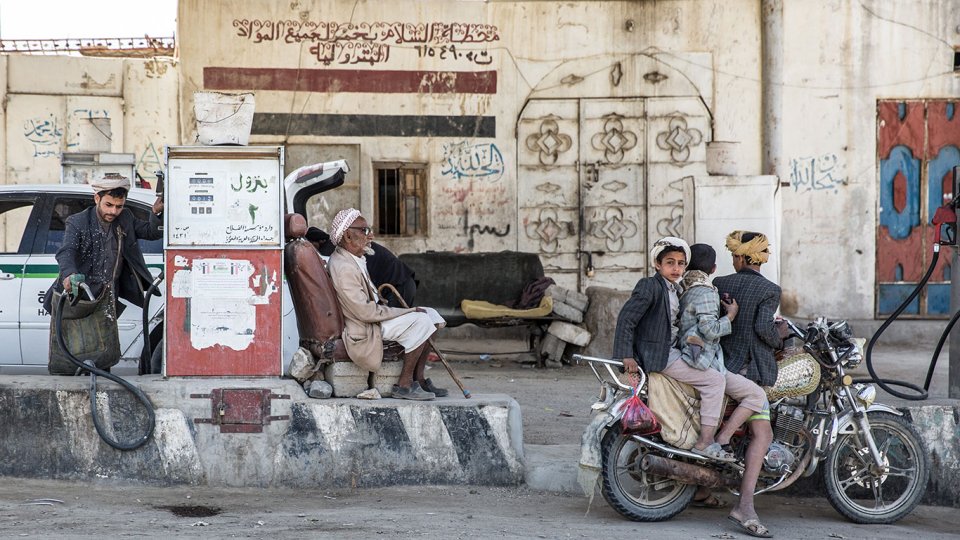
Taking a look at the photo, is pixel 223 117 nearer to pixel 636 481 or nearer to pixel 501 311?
pixel 636 481

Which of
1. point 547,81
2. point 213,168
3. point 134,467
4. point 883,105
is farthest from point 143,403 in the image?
point 883,105

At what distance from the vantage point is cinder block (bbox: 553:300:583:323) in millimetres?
12156

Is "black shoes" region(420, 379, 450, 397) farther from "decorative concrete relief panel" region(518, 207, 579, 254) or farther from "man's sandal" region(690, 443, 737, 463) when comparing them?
"decorative concrete relief panel" region(518, 207, 579, 254)

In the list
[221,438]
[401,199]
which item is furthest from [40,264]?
[401,199]

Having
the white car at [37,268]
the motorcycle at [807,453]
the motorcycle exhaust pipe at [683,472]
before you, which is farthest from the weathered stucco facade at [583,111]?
the motorcycle exhaust pipe at [683,472]

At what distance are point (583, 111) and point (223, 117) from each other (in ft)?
27.5

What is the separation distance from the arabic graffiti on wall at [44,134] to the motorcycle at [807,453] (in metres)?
9.98

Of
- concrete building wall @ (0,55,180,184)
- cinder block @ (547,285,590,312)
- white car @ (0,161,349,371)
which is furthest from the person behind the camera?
concrete building wall @ (0,55,180,184)

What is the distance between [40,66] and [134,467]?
8874 mm

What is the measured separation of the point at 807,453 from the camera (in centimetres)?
622

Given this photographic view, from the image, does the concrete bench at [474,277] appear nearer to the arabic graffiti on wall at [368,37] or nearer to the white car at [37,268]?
the arabic graffiti on wall at [368,37]

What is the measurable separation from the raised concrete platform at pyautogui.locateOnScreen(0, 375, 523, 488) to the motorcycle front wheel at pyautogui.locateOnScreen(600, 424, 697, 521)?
1059 millimetres

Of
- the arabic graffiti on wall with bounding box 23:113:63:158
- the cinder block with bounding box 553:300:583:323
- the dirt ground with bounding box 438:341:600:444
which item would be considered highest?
the arabic graffiti on wall with bounding box 23:113:63:158

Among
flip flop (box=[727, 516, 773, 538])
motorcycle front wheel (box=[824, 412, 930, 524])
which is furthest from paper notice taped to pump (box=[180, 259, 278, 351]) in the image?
motorcycle front wheel (box=[824, 412, 930, 524])
